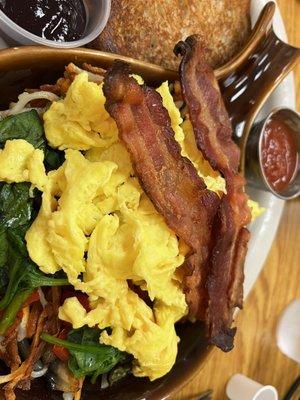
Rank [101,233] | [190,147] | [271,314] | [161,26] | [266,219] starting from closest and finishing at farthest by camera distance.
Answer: [101,233] < [190,147] < [161,26] < [266,219] < [271,314]

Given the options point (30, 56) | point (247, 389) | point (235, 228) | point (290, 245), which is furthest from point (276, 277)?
point (30, 56)

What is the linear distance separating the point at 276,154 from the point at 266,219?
0.29 metres

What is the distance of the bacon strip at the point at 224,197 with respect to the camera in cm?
197

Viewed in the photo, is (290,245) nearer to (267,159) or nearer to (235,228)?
(267,159)

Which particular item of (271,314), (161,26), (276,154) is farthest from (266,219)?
(161,26)

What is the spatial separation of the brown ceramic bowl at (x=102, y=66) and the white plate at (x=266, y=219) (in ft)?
1.76

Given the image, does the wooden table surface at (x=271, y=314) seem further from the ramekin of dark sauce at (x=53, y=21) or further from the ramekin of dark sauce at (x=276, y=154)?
the ramekin of dark sauce at (x=53, y=21)

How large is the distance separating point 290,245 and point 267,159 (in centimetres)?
59

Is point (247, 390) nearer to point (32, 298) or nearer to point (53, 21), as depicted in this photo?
point (32, 298)

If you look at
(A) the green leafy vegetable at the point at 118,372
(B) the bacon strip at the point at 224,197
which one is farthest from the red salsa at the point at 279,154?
(A) the green leafy vegetable at the point at 118,372

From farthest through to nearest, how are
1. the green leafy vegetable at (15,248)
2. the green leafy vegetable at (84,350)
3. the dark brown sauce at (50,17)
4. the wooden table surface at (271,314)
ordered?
1. the wooden table surface at (271,314)
2. the dark brown sauce at (50,17)
3. the green leafy vegetable at (84,350)
4. the green leafy vegetable at (15,248)

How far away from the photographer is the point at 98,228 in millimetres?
1805

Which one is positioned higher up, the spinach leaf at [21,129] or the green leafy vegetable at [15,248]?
the spinach leaf at [21,129]

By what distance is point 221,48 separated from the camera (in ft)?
8.07
